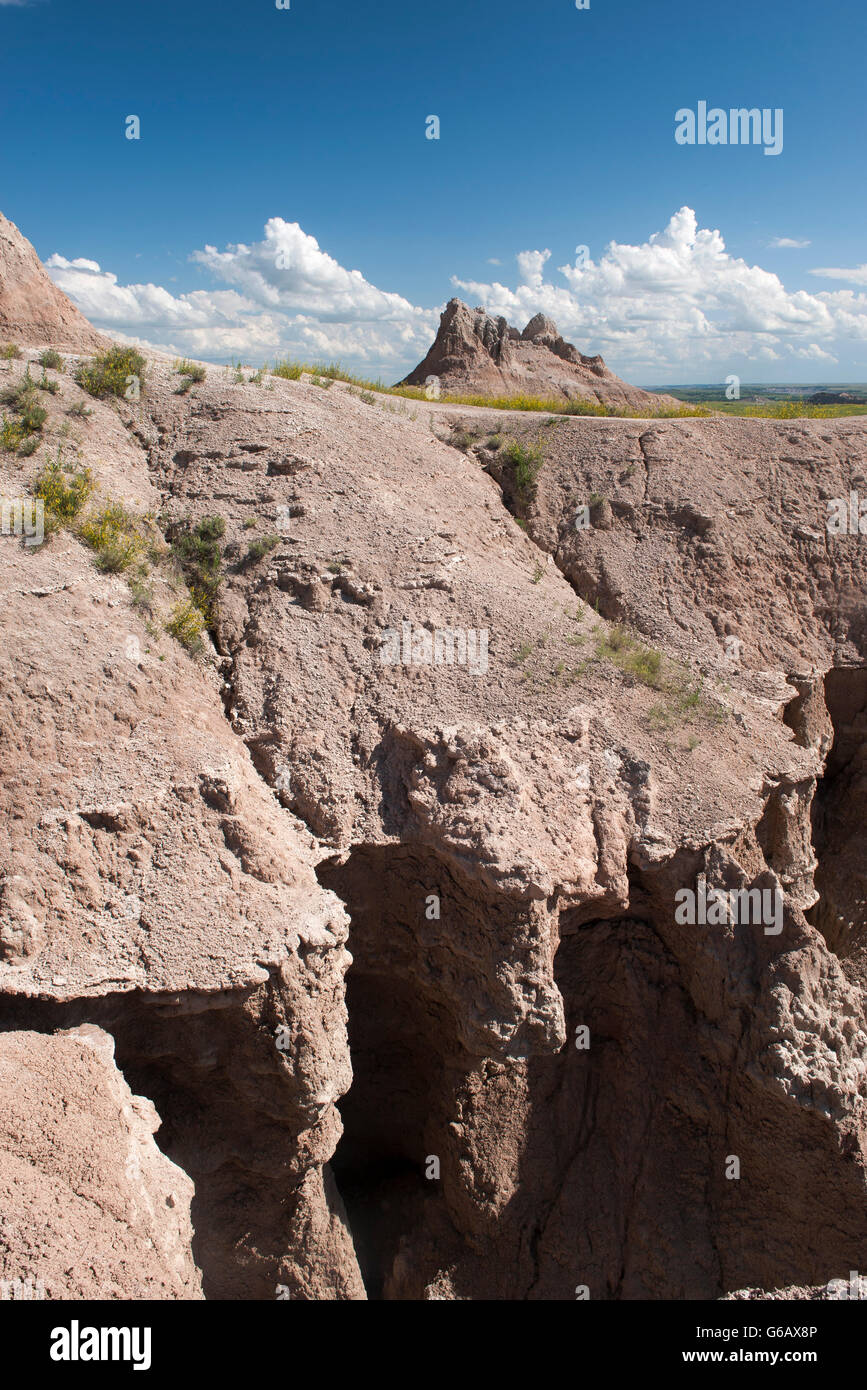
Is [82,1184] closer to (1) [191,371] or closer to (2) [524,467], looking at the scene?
(1) [191,371]

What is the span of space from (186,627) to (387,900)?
3.05 m

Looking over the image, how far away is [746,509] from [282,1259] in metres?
9.44

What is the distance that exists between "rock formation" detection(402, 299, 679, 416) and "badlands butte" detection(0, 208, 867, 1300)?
8222 mm

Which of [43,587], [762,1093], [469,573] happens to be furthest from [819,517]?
[43,587]

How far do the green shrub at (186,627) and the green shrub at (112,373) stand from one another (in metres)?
3.39

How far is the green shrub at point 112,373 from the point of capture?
9.01 m

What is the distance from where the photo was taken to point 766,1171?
676 cm

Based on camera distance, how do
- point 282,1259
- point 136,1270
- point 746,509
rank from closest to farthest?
point 136,1270, point 282,1259, point 746,509

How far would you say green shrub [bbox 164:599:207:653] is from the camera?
7.25m

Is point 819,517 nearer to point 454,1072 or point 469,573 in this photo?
point 469,573

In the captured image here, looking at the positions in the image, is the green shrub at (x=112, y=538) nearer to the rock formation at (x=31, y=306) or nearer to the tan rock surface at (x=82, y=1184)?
the rock formation at (x=31, y=306)

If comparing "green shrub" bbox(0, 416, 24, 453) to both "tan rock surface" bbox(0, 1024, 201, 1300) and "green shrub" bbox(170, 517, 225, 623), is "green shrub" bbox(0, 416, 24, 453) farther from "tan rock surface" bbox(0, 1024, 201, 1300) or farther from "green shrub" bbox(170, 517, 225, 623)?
"tan rock surface" bbox(0, 1024, 201, 1300)

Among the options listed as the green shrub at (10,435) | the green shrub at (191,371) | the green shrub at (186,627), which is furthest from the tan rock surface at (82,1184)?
the green shrub at (191,371)

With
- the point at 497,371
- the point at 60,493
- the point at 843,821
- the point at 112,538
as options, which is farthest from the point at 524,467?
the point at 497,371
